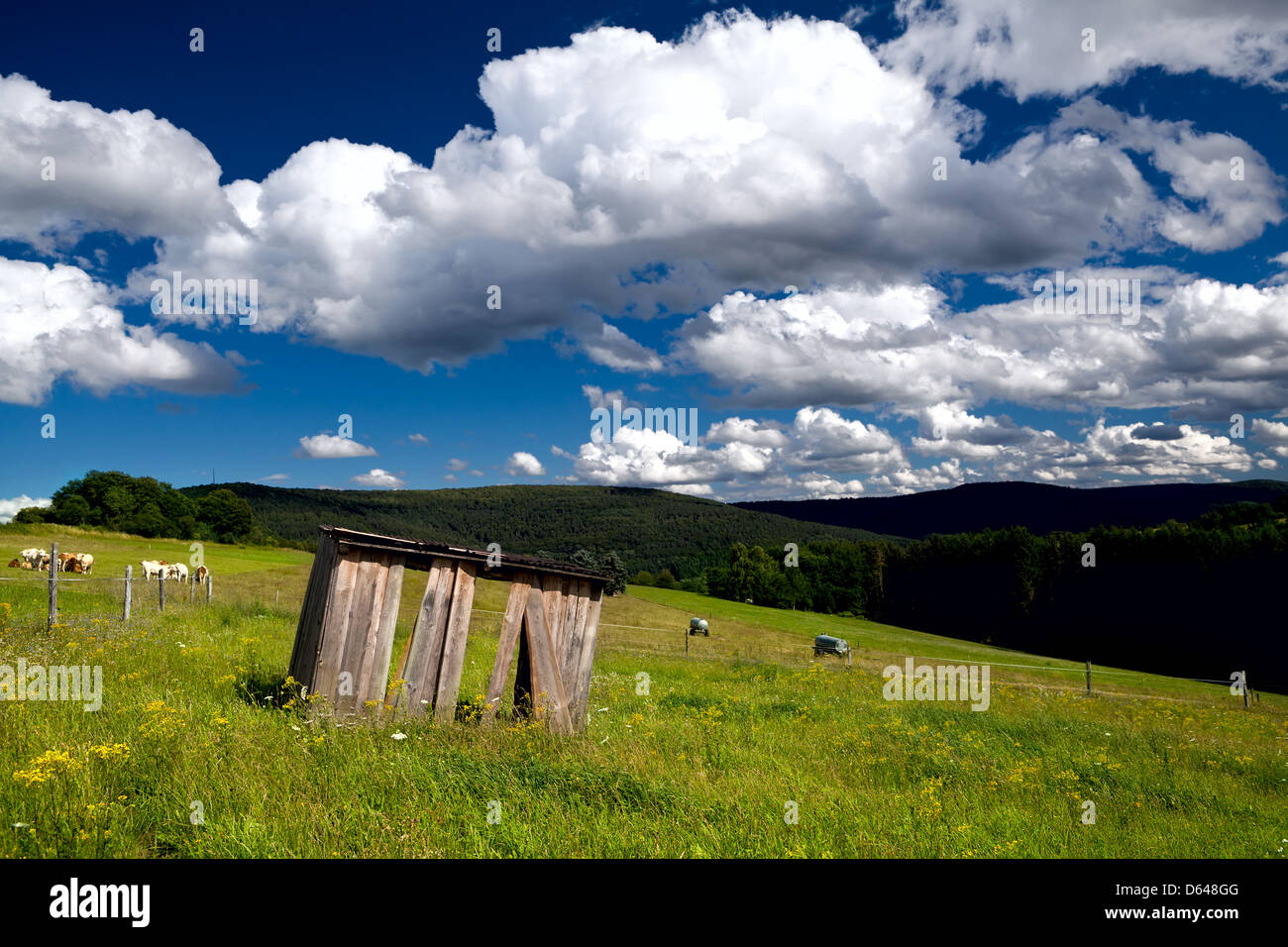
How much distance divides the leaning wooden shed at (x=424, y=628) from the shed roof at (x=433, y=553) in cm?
1

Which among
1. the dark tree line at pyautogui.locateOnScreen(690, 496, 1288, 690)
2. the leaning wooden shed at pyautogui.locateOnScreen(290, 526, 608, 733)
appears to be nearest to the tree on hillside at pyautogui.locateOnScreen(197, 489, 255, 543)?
the dark tree line at pyautogui.locateOnScreen(690, 496, 1288, 690)

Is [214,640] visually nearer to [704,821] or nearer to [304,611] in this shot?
[304,611]

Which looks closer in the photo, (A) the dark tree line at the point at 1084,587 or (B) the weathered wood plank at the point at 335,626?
(B) the weathered wood plank at the point at 335,626

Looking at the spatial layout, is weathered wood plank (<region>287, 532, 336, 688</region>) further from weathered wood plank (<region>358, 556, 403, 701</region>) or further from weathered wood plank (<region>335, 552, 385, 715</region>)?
weathered wood plank (<region>358, 556, 403, 701</region>)

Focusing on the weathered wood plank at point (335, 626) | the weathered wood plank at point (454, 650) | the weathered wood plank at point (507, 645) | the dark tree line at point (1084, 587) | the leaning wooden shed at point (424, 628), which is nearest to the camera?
the weathered wood plank at point (335, 626)

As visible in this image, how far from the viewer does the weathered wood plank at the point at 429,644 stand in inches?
337

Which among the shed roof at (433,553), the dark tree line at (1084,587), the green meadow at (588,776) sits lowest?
the dark tree line at (1084,587)

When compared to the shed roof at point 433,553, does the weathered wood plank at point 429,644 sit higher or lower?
lower

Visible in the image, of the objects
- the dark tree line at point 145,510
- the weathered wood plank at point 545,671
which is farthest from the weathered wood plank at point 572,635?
the dark tree line at point 145,510

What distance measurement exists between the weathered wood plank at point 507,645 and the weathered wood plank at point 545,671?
121 mm

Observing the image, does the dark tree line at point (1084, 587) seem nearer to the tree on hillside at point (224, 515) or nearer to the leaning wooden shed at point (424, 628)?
the tree on hillside at point (224, 515)

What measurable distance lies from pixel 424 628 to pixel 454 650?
443mm

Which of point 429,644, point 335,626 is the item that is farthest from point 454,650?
point 335,626

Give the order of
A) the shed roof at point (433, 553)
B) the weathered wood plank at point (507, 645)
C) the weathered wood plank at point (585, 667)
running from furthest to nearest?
the weathered wood plank at point (585, 667)
the weathered wood plank at point (507, 645)
the shed roof at point (433, 553)
